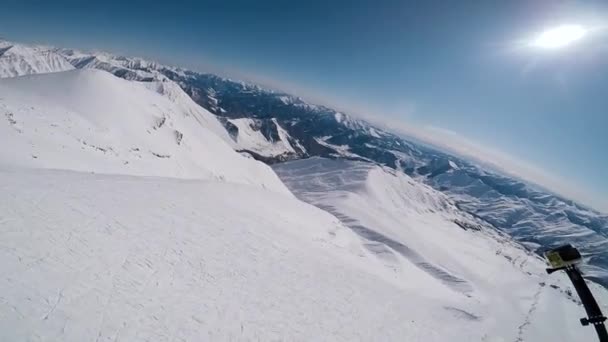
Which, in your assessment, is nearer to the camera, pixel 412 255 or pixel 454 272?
pixel 412 255

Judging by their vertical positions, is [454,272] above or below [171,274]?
below

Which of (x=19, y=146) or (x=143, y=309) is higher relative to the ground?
(x=143, y=309)

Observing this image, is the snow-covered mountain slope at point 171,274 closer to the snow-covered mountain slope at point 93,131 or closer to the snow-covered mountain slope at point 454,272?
the snow-covered mountain slope at point 454,272

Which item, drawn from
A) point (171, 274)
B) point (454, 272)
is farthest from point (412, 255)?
point (171, 274)

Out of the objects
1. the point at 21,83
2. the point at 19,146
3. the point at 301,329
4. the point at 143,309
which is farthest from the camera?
the point at 21,83

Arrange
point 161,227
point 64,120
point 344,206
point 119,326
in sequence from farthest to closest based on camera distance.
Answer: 1. point 344,206
2. point 64,120
3. point 161,227
4. point 119,326

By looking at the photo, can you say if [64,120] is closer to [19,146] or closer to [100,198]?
[19,146]

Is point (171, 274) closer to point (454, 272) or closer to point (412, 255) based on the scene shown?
point (412, 255)

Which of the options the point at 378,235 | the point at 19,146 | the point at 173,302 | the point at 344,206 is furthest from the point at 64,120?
the point at 344,206
